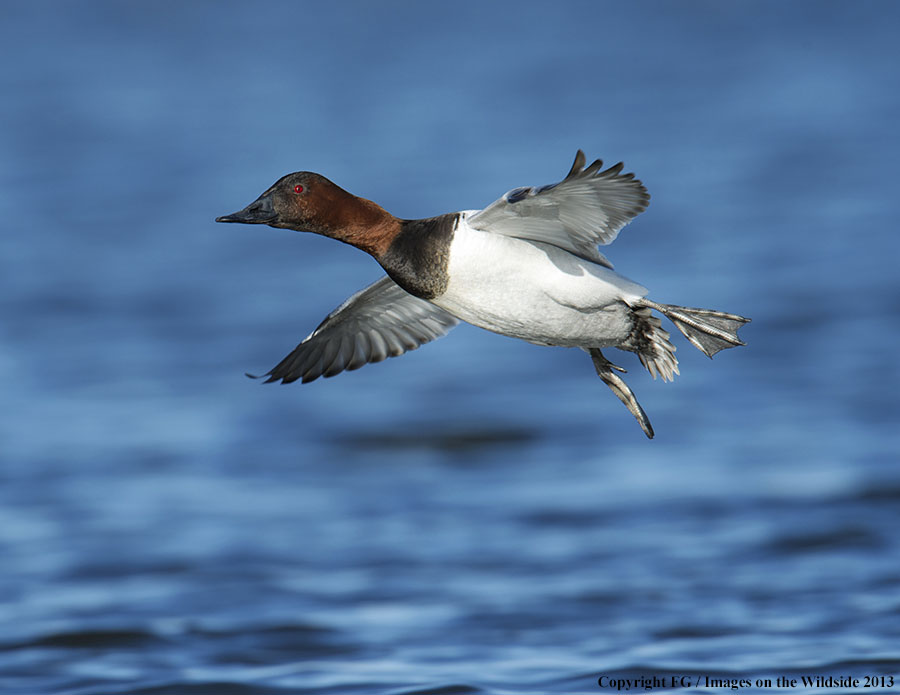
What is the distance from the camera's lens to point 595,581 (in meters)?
11.6

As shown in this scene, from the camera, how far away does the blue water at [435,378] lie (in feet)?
34.0

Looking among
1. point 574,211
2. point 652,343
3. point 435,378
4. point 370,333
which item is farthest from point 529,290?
point 435,378

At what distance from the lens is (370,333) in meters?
6.94

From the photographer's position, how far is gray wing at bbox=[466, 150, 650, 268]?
5.30 metres

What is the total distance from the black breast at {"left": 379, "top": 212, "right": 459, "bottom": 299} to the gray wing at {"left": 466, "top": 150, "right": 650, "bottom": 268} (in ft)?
0.40

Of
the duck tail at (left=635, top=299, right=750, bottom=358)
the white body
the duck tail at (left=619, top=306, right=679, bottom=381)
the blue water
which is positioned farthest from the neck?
the blue water

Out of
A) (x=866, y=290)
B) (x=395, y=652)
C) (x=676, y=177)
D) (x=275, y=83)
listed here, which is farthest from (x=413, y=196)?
(x=395, y=652)

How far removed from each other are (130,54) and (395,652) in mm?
24588

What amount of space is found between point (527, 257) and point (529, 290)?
0.15 m

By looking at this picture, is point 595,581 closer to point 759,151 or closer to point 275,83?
point 759,151

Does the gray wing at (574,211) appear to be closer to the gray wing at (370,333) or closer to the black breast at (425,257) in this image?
the black breast at (425,257)

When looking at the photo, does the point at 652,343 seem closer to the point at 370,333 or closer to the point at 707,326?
the point at 707,326

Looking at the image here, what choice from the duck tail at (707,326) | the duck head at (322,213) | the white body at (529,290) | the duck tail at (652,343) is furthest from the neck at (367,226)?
the duck tail at (707,326)

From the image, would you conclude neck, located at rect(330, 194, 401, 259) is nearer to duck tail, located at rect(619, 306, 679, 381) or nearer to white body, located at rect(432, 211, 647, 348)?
white body, located at rect(432, 211, 647, 348)
